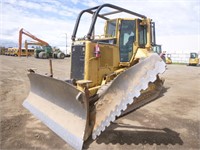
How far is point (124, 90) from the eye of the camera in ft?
11.8

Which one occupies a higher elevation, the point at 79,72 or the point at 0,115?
the point at 79,72

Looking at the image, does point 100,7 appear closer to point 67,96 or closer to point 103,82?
point 103,82

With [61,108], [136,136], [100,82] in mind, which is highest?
[100,82]

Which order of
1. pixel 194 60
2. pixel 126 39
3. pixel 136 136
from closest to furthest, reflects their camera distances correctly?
pixel 136 136 → pixel 126 39 → pixel 194 60

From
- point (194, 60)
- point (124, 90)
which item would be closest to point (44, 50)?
point (194, 60)

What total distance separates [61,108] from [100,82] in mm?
1231

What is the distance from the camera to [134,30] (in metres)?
6.21

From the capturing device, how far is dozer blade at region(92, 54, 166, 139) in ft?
11.0

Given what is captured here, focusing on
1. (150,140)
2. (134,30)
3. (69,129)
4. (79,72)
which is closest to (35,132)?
(69,129)

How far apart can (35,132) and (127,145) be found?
1.72 meters

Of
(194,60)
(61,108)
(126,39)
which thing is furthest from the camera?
(194,60)

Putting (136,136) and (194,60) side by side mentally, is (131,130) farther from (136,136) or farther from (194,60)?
(194,60)

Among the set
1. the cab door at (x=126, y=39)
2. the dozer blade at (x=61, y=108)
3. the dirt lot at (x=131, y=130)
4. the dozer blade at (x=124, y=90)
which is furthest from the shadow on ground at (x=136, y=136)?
the cab door at (x=126, y=39)

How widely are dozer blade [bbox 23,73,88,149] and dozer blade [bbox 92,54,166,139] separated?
27cm
